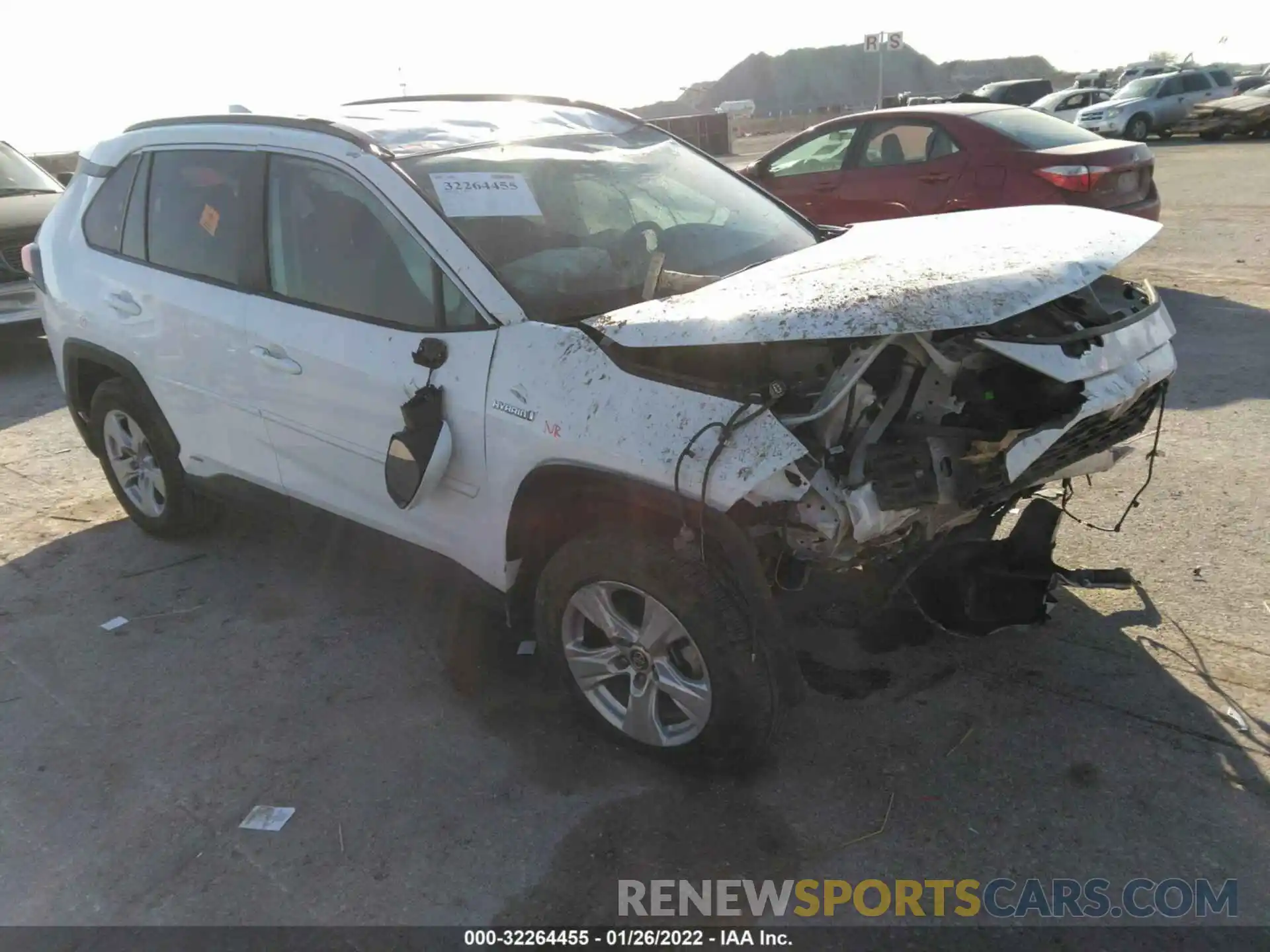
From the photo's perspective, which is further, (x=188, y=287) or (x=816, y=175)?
(x=816, y=175)

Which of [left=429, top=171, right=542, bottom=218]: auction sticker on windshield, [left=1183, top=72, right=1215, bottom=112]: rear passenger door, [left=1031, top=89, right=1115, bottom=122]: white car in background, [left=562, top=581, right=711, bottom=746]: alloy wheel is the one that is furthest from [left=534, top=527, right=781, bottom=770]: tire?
[left=1183, top=72, right=1215, bottom=112]: rear passenger door

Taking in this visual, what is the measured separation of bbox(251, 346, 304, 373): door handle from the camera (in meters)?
3.54

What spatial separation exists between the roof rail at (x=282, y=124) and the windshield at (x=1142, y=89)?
27934 millimetres

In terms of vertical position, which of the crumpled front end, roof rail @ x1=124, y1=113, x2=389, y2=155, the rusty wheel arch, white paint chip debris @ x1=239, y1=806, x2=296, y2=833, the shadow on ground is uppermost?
roof rail @ x1=124, y1=113, x2=389, y2=155

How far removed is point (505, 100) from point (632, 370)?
2170mm

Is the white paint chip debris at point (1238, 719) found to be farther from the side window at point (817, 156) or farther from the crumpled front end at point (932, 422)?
the side window at point (817, 156)

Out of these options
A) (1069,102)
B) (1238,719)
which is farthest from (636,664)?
(1069,102)

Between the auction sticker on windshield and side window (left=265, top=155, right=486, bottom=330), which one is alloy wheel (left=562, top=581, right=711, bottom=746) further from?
the auction sticker on windshield

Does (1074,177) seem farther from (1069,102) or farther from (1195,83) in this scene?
(1195,83)

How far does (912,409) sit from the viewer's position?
288 cm

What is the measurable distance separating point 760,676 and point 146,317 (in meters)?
3.16

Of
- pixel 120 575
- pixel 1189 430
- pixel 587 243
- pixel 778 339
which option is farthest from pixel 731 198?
pixel 120 575

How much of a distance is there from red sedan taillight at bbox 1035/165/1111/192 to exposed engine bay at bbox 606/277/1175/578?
16.7ft

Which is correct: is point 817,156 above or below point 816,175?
above
